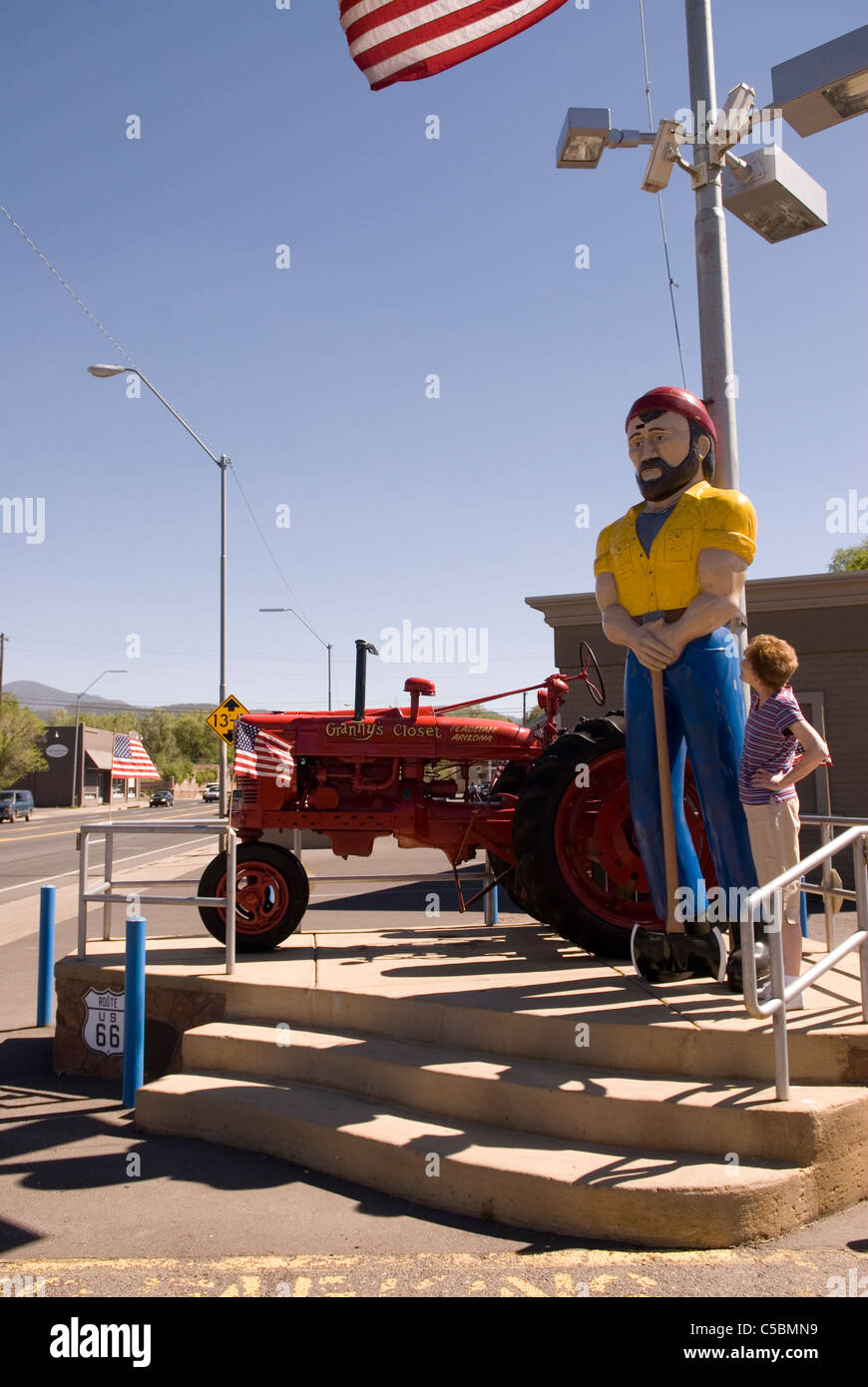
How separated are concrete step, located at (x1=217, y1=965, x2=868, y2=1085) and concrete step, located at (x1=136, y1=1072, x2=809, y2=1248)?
399mm

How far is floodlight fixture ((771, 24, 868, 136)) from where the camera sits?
189 inches

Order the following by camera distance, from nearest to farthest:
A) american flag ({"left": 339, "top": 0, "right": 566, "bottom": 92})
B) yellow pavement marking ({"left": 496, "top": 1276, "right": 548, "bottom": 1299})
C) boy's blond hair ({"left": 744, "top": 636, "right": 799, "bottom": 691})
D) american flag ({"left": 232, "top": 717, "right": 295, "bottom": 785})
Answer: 1. yellow pavement marking ({"left": 496, "top": 1276, "right": 548, "bottom": 1299})
2. boy's blond hair ({"left": 744, "top": 636, "right": 799, "bottom": 691})
3. american flag ({"left": 339, "top": 0, "right": 566, "bottom": 92})
4. american flag ({"left": 232, "top": 717, "right": 295, "bottom": 785})

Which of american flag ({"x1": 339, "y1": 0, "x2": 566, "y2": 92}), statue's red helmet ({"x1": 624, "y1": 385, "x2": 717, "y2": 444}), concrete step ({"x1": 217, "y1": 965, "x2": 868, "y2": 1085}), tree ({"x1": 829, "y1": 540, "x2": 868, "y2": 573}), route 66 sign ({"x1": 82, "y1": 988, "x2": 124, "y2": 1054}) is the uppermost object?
tree ({"x1": 829, "y1": 540, "x2": 868, "y2": 573})

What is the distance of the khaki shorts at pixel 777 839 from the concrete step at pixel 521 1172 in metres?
1.23

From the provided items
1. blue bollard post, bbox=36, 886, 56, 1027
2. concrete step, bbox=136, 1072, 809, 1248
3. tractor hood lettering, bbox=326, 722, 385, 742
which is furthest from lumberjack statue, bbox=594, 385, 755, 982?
blue bollard post, bbox=36, 886, 56, 1027

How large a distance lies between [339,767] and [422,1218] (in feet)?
11.8

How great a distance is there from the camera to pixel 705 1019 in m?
3.89

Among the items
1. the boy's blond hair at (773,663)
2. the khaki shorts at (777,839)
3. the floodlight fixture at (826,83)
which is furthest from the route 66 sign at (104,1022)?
the floodlight fixture at (826,83)

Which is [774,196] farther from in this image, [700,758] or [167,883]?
[167,883]

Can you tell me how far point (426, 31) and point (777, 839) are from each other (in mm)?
4875

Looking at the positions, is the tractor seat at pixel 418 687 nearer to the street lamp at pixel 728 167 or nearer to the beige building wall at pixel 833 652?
the street lamp at pixel 728 167

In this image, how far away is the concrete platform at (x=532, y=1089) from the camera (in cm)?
322

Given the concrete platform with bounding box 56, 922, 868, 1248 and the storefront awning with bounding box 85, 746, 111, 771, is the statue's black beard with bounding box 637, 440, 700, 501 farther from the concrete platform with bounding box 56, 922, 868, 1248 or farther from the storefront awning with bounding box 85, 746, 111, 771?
the storefront awning with bounding box 85, 746, 111, 771
